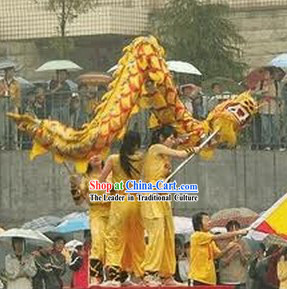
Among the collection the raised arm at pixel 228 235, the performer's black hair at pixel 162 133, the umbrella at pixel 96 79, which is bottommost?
the raised arm at pixel 228 235

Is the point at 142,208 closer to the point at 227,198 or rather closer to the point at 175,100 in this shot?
the point at 175,100

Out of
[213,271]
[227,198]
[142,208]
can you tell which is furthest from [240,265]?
[227,198]

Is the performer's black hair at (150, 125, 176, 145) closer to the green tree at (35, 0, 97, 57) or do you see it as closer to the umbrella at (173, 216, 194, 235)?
the umbrella at (173, 216, 194, 235)

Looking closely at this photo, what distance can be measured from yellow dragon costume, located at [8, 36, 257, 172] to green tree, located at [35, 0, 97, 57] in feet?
42.1

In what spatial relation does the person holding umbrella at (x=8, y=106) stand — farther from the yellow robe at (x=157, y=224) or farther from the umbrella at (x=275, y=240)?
the yellow robe at (x=157, y=224)

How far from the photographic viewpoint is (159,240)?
75.9 ft

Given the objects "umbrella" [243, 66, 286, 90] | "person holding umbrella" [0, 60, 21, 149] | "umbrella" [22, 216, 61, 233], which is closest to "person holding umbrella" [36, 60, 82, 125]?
"person holding umbrella" [0, 60, 21, 149]

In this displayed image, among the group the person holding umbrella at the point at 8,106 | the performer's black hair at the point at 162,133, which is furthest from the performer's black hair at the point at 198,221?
the person holding umbrella at the point at 8,106

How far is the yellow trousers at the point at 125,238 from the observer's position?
23.4m

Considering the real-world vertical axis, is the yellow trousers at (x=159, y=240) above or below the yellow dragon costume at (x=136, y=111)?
below

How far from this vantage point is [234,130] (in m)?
24.2

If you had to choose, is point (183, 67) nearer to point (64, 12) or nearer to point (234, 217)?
point (234, 217)

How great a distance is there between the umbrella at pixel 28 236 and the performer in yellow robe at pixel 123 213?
276cm

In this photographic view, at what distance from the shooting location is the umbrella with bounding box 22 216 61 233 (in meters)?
28.5
